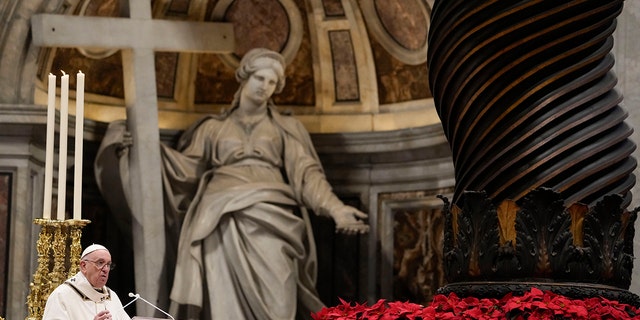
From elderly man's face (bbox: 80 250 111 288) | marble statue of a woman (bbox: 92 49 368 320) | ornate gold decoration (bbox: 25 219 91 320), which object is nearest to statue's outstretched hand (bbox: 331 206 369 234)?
marble statue of a woman (bbox: 92 49 368 320)

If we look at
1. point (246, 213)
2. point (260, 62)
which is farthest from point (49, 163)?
point (260, 62)

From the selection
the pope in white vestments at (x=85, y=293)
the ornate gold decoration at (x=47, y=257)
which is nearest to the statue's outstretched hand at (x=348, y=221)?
the pope in white vestments at (x=85, y=293)

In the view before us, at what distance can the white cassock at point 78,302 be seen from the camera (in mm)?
5309

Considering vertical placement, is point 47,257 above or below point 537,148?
below

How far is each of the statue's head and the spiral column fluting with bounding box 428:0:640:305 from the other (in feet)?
19.4

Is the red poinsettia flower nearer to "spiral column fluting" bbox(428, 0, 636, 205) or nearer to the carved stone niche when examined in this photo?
the carved stone niche

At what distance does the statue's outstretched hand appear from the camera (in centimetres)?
945

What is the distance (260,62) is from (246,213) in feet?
3.75

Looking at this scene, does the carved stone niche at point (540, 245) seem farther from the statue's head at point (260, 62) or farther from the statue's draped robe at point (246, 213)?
the statue's head at point (260, 62)

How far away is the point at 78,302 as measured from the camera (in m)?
5.50

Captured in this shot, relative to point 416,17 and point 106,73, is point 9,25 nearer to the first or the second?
point 106,73

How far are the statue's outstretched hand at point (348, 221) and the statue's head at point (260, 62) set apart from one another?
110cm

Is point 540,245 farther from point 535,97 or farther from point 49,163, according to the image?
point 49,163

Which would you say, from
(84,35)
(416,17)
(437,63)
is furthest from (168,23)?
(437,63)
